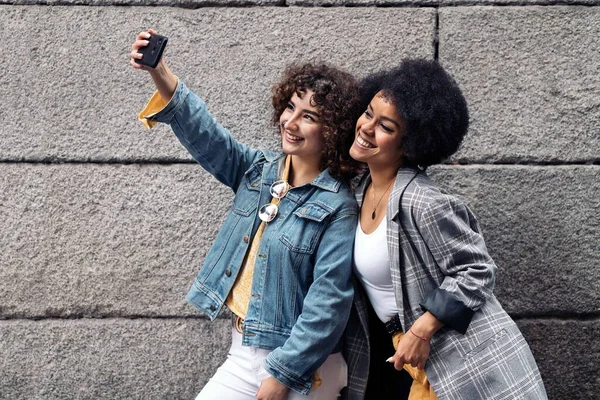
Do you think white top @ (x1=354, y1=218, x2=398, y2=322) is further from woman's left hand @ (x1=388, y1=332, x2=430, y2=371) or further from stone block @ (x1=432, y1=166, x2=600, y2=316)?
stone block @ (x1=432, y1=166, x2=600, y2=316)

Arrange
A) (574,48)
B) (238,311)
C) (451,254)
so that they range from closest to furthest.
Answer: (451,254) < (238,311) < (574,48)

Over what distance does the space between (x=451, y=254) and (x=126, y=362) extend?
189 cm

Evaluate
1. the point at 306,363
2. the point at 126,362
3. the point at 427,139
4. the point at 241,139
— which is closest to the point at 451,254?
the point at 427,139

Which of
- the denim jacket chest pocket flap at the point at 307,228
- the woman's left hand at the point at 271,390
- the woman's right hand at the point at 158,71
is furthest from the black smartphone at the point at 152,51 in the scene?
the woman's left hand at the point at 271,390

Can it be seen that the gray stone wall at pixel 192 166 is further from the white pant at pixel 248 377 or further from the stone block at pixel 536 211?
the white pant at pixel 248 377

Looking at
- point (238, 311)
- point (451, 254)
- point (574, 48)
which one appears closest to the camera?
point (451, 254)

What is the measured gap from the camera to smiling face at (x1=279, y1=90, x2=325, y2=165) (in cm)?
277

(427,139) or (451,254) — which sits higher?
(427,139)

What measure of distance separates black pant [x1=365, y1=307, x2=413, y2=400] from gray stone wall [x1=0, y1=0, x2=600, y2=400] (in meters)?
0.93

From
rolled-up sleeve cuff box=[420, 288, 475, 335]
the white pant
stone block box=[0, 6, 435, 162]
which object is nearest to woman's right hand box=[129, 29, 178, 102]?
stone block box=[0, 6, 435, 162]

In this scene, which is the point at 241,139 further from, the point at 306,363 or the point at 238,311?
the point at 306,363

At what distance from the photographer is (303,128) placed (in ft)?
9.04

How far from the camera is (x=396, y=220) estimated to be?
258 centimetres

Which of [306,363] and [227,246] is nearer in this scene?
[306,363]
